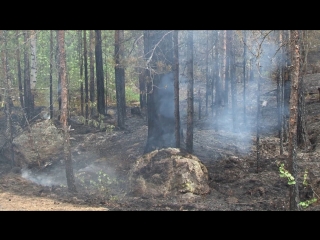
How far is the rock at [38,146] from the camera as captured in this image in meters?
16.8

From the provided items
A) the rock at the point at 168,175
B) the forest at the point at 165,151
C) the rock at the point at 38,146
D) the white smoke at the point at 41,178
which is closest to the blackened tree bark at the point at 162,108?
the forest at the point at 165,151

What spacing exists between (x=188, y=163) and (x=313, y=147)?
6801mm

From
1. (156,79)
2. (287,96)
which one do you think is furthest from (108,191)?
(287,96)

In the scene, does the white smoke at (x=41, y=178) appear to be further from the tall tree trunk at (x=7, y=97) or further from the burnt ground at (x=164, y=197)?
the tall tree trunk at (x=7, y=97)

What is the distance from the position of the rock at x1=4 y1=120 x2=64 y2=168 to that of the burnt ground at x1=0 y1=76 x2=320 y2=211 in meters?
0.50

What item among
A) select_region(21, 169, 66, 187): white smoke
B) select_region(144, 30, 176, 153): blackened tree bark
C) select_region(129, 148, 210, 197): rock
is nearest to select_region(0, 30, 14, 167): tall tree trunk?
select_region(21, 169, 66, 187): white smoke

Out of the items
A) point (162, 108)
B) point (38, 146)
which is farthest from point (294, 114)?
point (38, 146)

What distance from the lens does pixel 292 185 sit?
9219 mm

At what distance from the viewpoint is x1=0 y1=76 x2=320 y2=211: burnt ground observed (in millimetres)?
11086

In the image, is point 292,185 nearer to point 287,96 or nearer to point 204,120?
point 287,96

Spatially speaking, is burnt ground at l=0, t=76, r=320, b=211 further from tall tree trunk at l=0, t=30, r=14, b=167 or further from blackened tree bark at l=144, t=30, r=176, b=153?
blackened tree bark at l=144, t=30, r=176, b=153

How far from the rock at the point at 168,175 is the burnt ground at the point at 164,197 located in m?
0.39

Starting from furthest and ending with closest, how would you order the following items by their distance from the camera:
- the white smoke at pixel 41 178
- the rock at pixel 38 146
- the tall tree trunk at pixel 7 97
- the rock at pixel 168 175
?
the rock at pixel 38 146
the tall tree trunk at pixel 7 97
the white smoke at pixel 41 178
the rock at pixel 168 175

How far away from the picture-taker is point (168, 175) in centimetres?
1257
